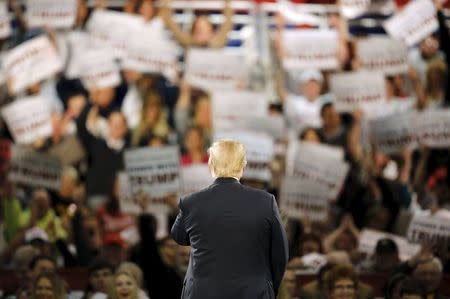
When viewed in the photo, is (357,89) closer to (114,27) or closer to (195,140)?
(195,140)

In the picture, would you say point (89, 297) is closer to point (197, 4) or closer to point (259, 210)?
point (259, 210)

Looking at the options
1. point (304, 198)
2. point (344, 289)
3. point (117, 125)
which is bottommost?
point (344, 289)

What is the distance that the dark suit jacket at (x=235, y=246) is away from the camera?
17.1 feet

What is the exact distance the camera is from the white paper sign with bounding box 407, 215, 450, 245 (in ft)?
28.7

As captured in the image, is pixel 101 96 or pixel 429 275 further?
pixel 101 96

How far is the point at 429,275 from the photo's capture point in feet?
26.1

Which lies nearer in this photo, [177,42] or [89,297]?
[89,297]

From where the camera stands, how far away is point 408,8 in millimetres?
9945

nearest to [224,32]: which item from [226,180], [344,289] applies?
[344,289]

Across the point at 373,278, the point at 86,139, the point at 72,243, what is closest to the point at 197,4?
the point at 86,139

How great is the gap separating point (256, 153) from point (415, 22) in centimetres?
170

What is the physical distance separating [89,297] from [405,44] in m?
3.48

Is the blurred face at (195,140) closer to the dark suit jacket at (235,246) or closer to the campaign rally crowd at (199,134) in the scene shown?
the campaign rally crowd at (199,134)

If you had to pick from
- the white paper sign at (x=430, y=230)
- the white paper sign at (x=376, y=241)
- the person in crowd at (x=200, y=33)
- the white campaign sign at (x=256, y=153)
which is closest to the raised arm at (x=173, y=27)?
the person in crowd at (x=200, y=33)
